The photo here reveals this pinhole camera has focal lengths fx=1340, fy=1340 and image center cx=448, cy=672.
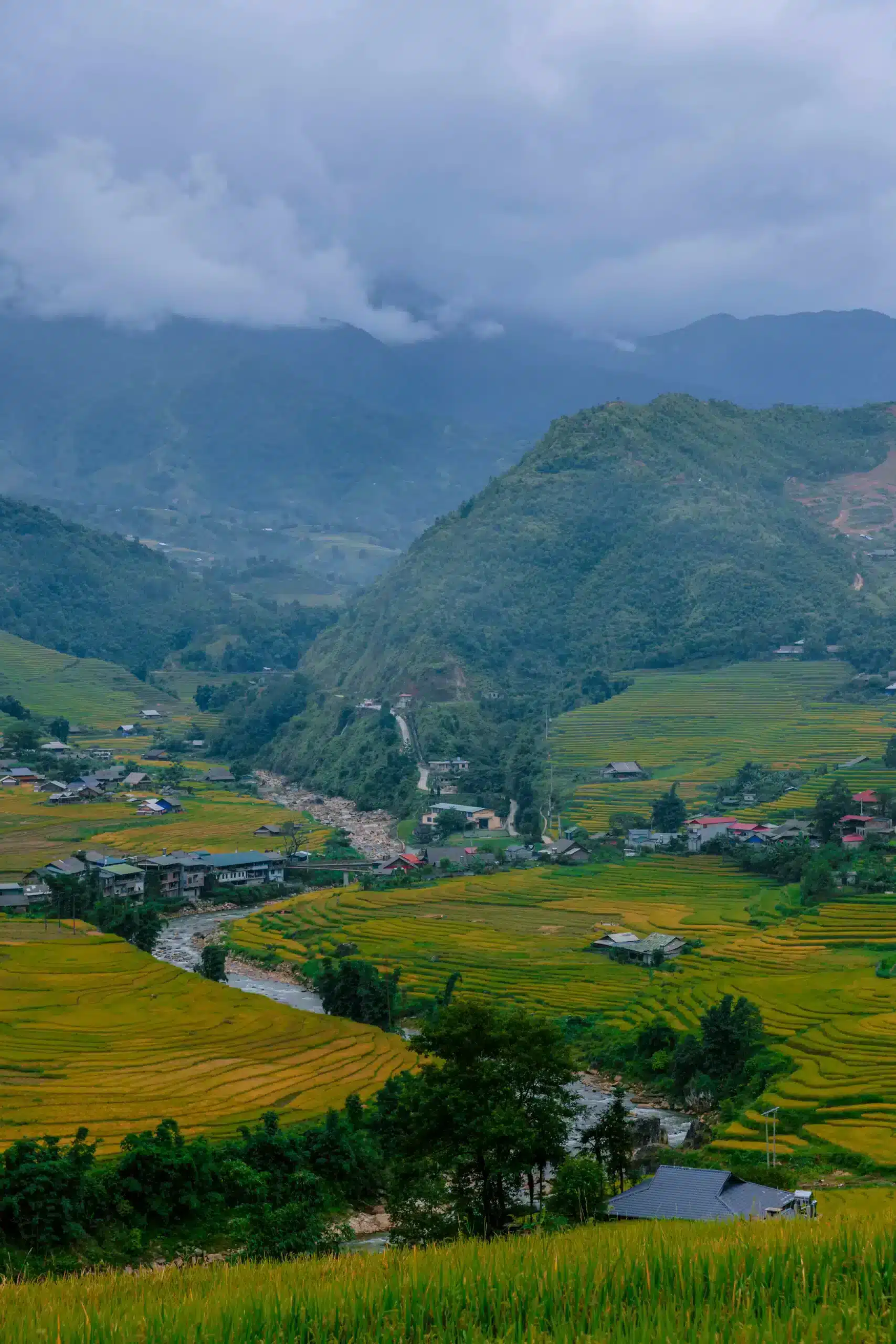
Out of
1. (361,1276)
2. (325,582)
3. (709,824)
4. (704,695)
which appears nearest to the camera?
(361,1276)

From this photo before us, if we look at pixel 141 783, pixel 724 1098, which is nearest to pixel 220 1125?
pixel 724 1098

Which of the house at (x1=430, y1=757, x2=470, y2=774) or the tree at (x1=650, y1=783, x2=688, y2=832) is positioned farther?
the house at (x1=430, y1=757, x2=470, y2=774)

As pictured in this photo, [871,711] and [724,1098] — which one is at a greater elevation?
[871,711]

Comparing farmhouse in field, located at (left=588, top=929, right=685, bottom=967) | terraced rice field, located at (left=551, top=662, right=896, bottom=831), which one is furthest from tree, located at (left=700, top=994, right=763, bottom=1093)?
terraced rice field, located at (left=551, top=662, right=896, bottom=831)

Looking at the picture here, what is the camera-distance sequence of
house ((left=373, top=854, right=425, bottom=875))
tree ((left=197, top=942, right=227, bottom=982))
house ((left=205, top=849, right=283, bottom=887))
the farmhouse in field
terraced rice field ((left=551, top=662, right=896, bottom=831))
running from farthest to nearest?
terraced rice field ((left=551, top=662, right=896, bottom=831))
house ((left=373, top=854, right=425, bottom=875))
house ((left=205, top=849, right=283, bottom=887))
the farmhouse in field
tree ((left=197, top=942, right=227, bottom=982))

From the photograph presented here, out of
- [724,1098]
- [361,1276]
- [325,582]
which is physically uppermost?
[325,582]

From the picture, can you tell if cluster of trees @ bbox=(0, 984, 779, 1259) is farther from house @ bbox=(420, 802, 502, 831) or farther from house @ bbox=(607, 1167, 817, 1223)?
house @ bbox=(420, 802, 502, 831)

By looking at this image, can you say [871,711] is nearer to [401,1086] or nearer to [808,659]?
[808,659]
